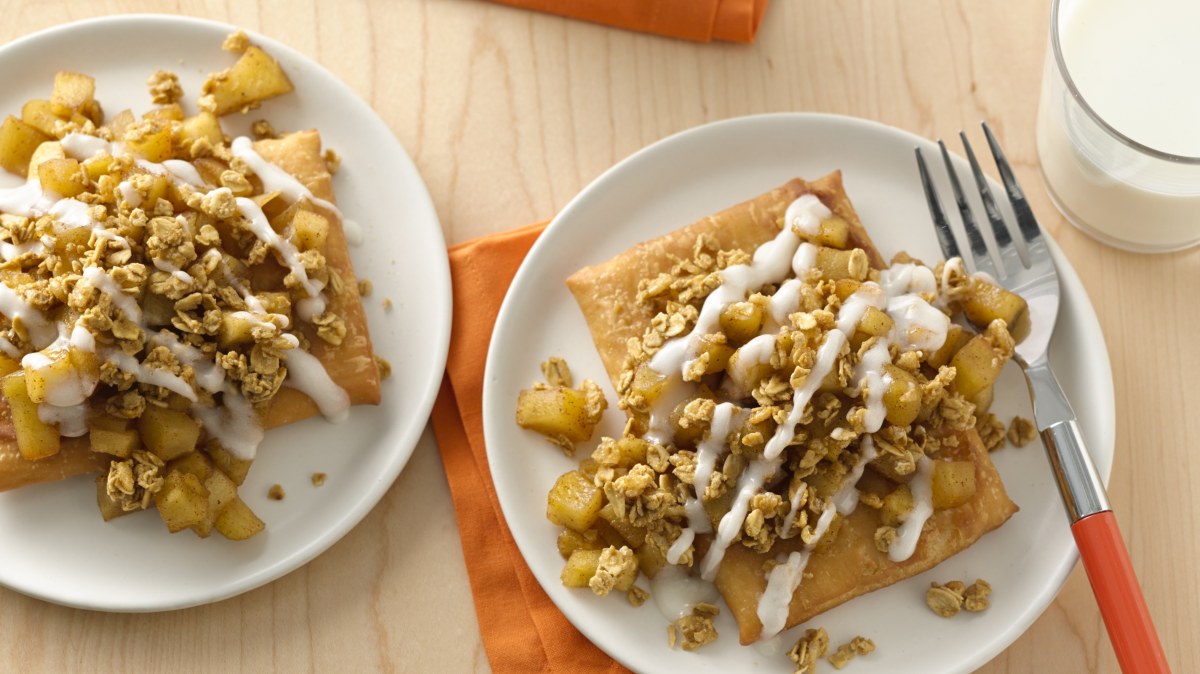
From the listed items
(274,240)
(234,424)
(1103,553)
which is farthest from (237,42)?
(1103,553)

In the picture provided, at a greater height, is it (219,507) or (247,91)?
(247,91)

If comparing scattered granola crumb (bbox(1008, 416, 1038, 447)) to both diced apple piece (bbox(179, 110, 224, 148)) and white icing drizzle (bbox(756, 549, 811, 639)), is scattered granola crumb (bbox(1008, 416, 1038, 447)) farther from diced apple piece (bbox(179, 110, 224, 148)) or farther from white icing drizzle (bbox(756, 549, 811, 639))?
diced apple piece (bbox(179, 110, 224, 148))

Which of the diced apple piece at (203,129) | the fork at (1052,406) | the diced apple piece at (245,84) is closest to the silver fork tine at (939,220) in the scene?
the fork at (1052,406)

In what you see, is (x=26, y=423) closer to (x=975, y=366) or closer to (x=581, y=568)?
(x=581, y=568)

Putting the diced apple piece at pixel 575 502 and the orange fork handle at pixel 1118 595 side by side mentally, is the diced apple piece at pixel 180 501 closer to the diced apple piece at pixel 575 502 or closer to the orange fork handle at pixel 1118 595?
the diced apple piece at pixel 575 502

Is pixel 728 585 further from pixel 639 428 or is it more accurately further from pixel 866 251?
pixel 866 251

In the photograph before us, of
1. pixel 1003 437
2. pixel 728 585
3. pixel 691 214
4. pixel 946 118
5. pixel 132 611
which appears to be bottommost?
pixel 132 611

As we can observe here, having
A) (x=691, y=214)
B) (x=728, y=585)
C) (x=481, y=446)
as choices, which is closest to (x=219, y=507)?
(x=481, y=446)
